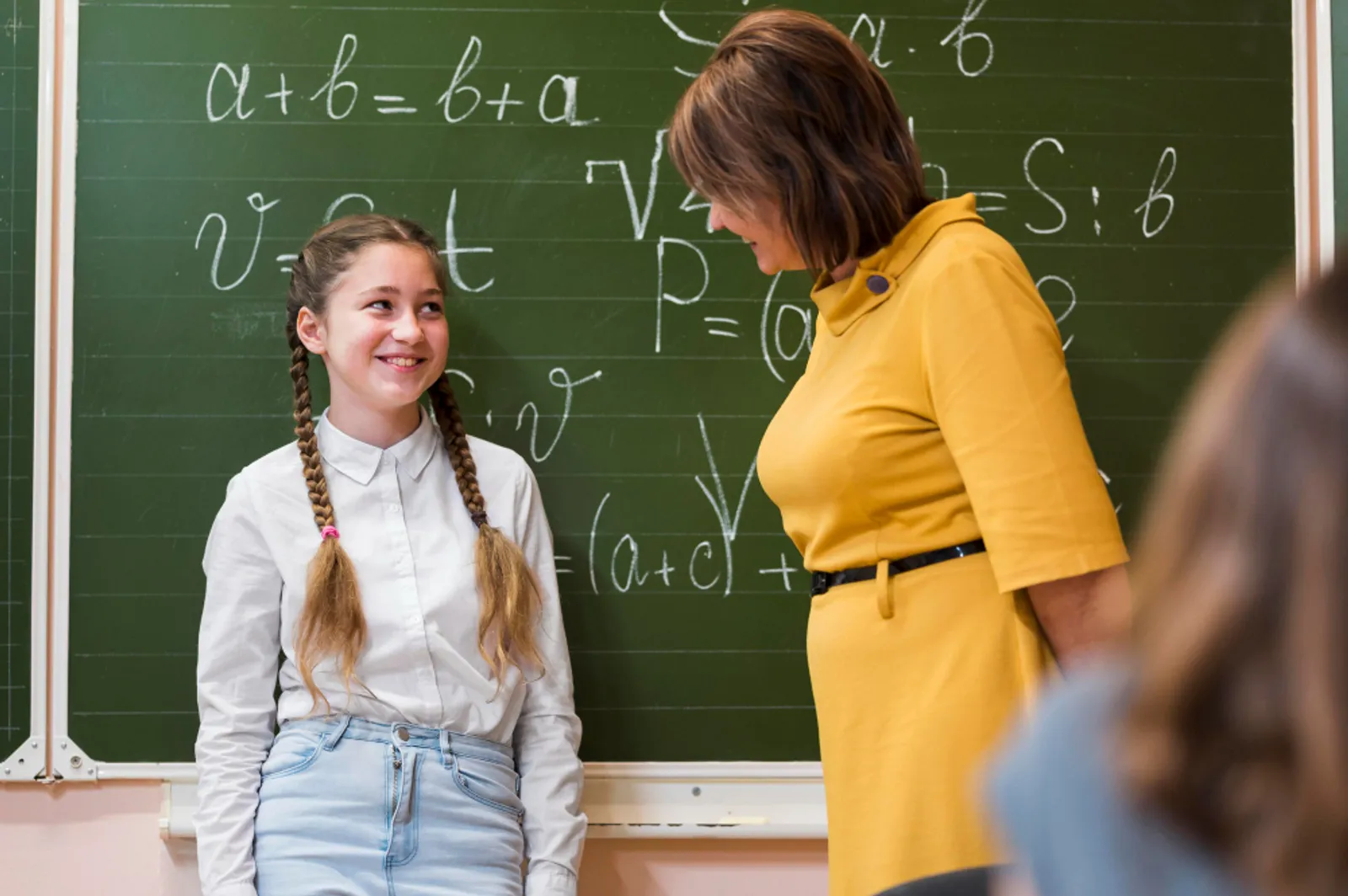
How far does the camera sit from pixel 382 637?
182cm

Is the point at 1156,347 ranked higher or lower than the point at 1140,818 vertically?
higher

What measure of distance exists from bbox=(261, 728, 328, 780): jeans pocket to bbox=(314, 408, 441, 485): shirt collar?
371 mm

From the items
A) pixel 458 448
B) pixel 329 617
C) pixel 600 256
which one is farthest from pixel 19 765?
pixel 600 256

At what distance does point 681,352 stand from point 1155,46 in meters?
0.94

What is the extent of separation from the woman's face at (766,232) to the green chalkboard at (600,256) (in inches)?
22.5

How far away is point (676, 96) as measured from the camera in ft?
6.89

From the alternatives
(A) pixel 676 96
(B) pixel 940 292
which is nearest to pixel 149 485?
(A) pixel 676 96

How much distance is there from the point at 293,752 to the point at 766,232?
3.29 ft

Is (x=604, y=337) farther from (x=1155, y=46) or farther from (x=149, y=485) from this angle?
(x=1155, y=46)

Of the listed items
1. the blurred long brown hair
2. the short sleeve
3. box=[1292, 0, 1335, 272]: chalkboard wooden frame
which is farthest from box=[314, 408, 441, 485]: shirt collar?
the blurred long brown hair

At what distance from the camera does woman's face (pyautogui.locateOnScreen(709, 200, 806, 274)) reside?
57.6 inches

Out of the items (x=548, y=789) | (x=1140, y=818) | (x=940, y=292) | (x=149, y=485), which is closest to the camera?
(x=1140, y=818)

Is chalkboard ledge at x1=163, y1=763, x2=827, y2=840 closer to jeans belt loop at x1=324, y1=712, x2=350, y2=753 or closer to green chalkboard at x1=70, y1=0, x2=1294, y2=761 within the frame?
green chalkboard at x1=70, y1=0, x2=1294, y2=761

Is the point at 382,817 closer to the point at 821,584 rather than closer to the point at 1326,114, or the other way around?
the point at 821,584
